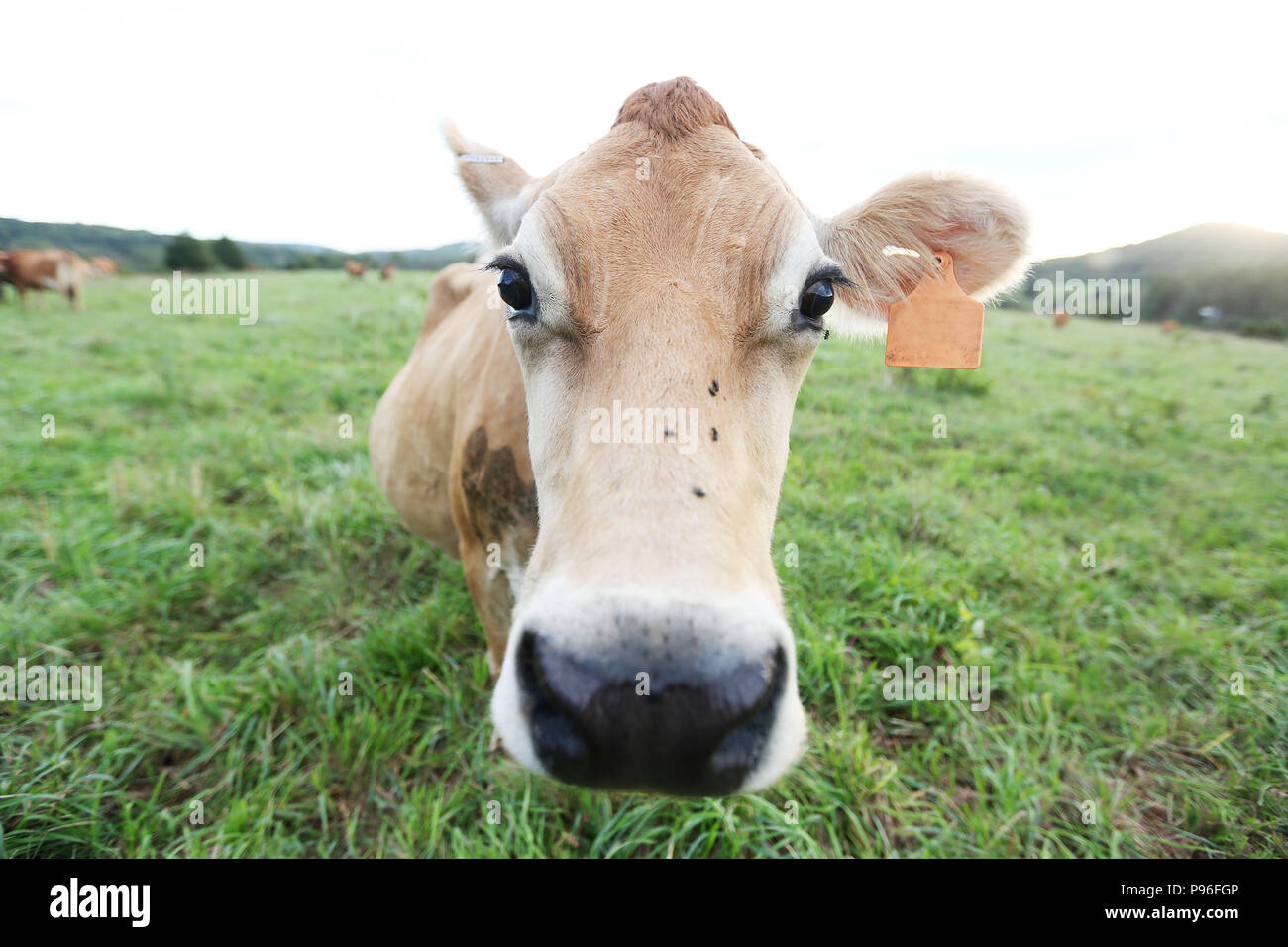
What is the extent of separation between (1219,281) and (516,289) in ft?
160

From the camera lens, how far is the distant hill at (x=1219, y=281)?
90.8 ft

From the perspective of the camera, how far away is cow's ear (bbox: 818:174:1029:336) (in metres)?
2.16

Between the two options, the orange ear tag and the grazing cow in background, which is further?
the grazing cow in background

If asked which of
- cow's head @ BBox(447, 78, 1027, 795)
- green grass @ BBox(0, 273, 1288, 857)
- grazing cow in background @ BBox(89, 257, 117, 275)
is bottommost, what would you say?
green grass @ BBox(0, 273, 1288, 857)

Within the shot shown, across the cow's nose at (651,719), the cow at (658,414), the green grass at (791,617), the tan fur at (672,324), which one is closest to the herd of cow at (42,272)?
the green grass at (791,617)

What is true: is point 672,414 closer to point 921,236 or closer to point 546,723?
point 546,723

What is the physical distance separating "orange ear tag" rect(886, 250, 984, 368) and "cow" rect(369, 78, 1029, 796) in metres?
0.11

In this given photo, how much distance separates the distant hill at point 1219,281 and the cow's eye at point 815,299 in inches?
1163

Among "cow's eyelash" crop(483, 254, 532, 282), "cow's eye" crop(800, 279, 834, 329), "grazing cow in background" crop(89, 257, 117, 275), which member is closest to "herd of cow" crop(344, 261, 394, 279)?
"grazing cow in background" crop(89, 257, 117, 275)

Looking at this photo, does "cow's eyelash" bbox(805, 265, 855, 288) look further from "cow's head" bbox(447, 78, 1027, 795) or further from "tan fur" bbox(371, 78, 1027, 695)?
"tan fur" bbox(371, 78, 1027, 695)

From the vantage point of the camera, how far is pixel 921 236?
7.45ft

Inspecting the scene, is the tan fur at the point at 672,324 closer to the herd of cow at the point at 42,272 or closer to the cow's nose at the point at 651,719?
the cow's nose at the point at 651,719
